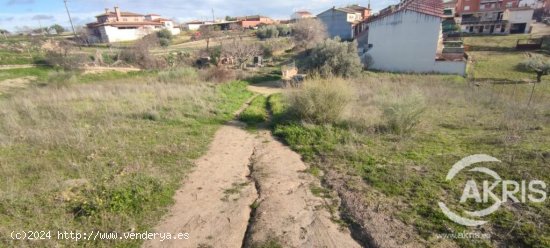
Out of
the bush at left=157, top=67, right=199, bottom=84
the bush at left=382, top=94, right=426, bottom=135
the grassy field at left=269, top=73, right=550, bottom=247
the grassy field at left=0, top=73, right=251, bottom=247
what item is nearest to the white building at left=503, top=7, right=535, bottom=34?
the grassy field at left=269, top=73, right=550, bottom=247

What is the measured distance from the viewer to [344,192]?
5.18 m

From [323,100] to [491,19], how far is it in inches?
1974

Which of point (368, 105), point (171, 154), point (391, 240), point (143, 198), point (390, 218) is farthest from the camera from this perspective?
point (368, 105)

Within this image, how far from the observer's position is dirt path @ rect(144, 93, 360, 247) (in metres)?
4.06

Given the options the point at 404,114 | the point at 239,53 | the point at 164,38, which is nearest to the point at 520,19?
the point at 239,53

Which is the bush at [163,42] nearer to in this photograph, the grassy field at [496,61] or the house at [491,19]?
the grassy field at [496,61]

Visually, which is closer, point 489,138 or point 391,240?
point 391,240

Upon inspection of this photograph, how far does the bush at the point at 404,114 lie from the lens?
805cm

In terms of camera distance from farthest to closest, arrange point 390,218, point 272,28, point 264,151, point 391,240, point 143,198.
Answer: point 272,28, point 264,151, point 143,198, point 390,218, point 391,240

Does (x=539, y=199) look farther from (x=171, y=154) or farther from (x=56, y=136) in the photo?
(x=56, y=136)

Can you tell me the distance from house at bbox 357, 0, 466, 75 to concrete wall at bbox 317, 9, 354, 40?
16.6m

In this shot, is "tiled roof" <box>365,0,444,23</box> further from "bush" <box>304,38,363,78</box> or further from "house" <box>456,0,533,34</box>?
"house" <box>456,0,533,34</box>

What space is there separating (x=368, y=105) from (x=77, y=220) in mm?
10351

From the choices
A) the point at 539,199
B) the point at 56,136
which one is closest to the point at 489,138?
the point at 539,199
